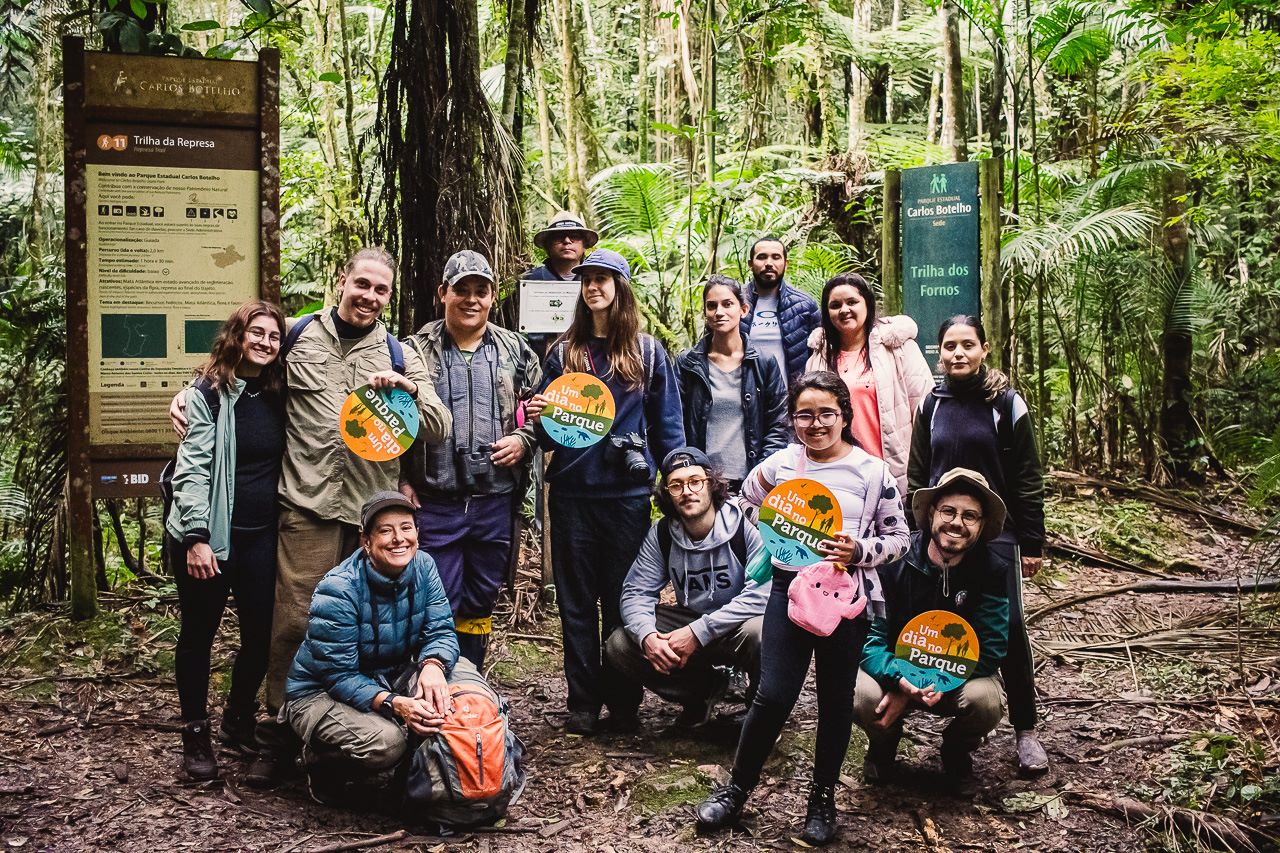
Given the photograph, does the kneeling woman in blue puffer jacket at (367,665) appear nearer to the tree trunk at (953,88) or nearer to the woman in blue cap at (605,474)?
the woman in blue cap at (605,474)

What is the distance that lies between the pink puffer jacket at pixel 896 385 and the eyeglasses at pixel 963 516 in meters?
0.73

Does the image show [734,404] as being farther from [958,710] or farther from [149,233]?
[149,233]

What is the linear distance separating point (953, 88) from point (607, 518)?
5.31 meters

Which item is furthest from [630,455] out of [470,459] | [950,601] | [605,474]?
[950,601]

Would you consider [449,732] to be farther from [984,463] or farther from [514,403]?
[984,463]

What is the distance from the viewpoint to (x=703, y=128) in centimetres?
705

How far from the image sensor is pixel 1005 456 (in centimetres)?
381

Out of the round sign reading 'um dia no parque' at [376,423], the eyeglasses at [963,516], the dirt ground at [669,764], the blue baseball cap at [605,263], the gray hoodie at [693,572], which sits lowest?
the dirt ground at [669,764]

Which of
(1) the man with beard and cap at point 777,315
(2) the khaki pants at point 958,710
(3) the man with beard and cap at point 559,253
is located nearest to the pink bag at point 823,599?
(2) the khaki pants at point 958,710

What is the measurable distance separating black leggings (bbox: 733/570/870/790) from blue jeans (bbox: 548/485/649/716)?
101 centimetres

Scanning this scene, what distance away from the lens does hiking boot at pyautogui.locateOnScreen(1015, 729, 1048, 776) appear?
3.77 meters

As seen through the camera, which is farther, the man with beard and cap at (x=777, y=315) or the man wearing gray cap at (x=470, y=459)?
the man with beard and cap at (x=777, y=315)

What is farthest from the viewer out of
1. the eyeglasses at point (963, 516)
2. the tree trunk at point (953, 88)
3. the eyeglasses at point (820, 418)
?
the tree trunk at point (953, 88)

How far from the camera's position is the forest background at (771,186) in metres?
5.37
